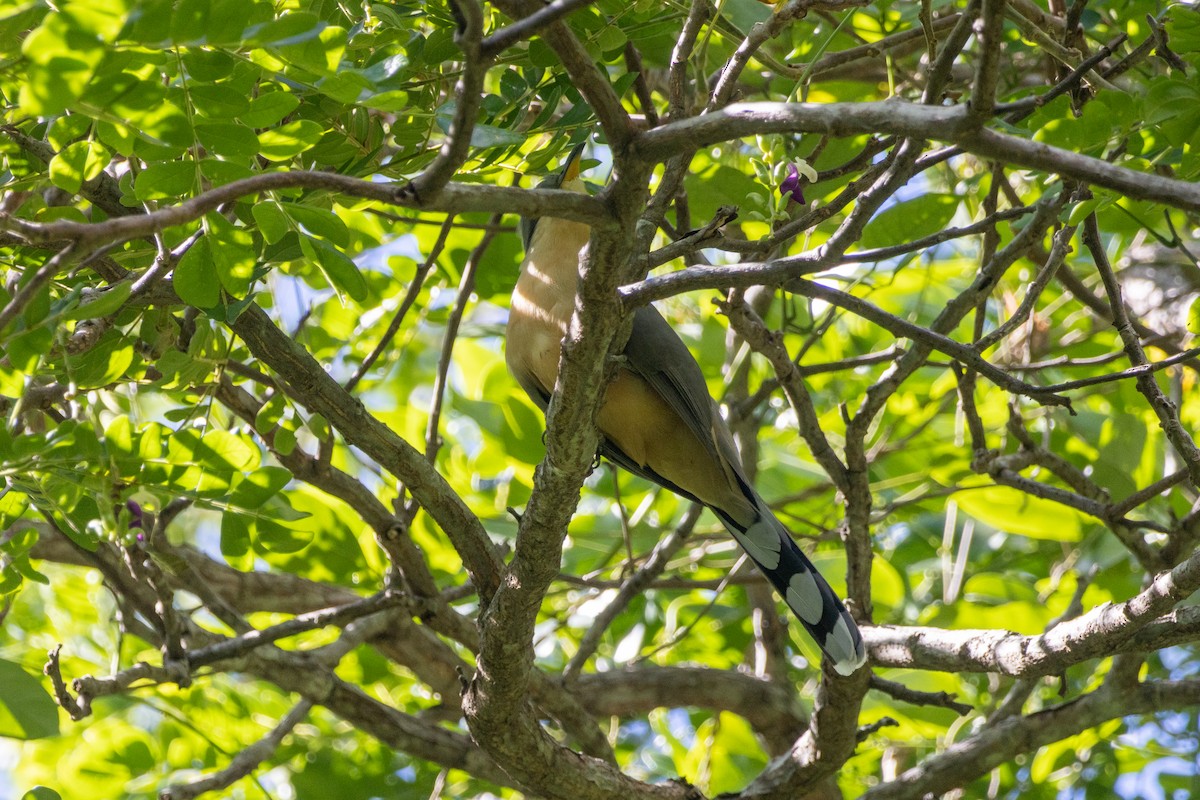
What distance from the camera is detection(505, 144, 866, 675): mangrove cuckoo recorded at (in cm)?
341

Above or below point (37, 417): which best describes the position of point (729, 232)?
above

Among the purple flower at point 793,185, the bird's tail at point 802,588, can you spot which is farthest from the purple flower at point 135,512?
the bird's tail at point 802,588

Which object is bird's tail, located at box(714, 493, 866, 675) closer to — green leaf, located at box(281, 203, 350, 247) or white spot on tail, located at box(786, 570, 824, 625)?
white spot on tail, located at box(786, 570, 824, 625)

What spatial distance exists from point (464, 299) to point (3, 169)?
1.56 m

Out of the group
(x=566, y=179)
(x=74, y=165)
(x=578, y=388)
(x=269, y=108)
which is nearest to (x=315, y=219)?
(x=269, y=108)

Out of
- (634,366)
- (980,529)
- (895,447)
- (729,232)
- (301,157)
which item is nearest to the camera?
(301,157)

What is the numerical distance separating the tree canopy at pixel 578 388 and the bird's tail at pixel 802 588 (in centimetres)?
11

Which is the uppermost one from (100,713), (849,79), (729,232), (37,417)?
(849,79)

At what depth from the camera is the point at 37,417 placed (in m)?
3.59

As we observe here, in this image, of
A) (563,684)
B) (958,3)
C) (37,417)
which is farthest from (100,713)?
(958,3)

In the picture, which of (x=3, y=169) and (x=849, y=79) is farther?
(x=849, y=79)

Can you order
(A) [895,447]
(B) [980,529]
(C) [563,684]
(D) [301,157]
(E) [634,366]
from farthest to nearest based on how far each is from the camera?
1. (B) [980,529]
2. (A) [895,447]
3. (C) [563,684]
4. (E) [634,366]
5. (D) [301,157]

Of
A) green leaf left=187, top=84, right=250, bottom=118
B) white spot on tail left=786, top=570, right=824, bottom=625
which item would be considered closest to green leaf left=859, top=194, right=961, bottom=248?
white spot on tail left=786, top=570, right=824, bottom=625

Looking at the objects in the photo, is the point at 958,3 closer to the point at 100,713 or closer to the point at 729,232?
the point at 729,232
